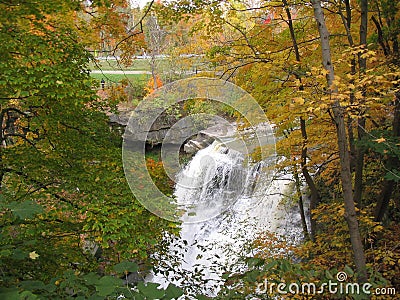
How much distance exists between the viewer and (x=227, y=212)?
862cm

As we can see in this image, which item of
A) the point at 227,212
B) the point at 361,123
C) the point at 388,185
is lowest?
the point at 227,212

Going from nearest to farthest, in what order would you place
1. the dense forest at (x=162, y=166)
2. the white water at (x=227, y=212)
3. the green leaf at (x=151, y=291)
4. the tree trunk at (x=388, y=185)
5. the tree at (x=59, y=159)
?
1. the green leaf at (x=151, y=291)
2. the dense forest at (x=162, y=166)
3. the tree at (x=59, y=159)
4. the tree trunk at (x=388, y=185)
5. the white water at (x=227, y=212)

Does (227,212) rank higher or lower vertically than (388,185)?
lower

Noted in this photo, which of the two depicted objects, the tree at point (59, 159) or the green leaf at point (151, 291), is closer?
the green leaf at point (151, 291)

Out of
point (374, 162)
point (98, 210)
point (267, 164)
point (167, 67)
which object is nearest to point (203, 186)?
point (267, 164)

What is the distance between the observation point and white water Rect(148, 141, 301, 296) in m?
7.20

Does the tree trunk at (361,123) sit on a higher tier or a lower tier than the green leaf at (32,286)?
higher

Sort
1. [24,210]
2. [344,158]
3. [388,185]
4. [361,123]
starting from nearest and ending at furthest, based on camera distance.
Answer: [24,210]
[344,158]
[361,123]
[388,185]

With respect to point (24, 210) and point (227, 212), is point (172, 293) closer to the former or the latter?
point (24, 210)

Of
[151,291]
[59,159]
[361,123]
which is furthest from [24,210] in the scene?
[361,123]

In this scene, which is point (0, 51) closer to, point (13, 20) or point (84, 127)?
point (13, 20)

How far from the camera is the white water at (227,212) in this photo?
7.20 meters

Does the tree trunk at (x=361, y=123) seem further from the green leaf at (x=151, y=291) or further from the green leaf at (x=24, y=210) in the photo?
the green leaf at (x=24, y=210)

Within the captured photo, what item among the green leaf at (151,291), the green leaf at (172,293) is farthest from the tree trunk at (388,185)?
the green leaf at (151,291)
